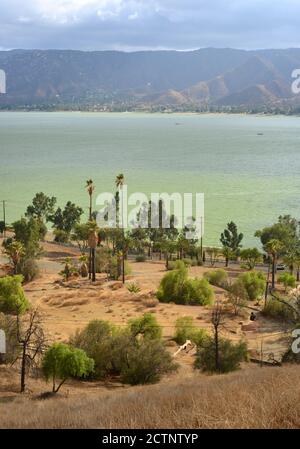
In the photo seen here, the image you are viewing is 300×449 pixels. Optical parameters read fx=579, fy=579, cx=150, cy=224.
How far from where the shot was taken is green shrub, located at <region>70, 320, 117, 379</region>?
61.1 ft

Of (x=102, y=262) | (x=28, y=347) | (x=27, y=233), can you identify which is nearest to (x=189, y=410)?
(x=28, y=347)

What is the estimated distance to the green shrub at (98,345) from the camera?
18.6 m

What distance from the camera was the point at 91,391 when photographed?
16.3 metres

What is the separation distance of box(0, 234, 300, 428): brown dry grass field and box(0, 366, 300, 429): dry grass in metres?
0.02

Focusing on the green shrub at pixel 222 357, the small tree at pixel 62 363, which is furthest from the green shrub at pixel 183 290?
the small tree at pixel 62 363

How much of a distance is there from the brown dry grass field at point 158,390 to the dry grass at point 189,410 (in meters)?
0.02

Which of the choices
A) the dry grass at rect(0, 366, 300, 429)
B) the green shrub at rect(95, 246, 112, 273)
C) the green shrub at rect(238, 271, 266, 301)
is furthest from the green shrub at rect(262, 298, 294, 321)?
the dry grass at rect(0, 366, 300, 429)

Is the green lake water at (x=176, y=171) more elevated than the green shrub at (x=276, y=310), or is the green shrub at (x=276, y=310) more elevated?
the green lake water at (x=176, y=171)

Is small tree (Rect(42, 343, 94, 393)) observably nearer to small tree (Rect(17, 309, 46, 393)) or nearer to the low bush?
small tree (Rect(17, 309, 46, 393))

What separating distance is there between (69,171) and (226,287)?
225ft

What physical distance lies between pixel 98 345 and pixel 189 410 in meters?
9.71

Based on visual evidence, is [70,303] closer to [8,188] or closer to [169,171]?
[8,188]

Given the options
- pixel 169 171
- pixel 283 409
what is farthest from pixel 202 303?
pixel 169 171

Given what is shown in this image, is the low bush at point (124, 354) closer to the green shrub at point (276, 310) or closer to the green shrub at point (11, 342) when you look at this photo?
the green shrub at point (11, 342)
